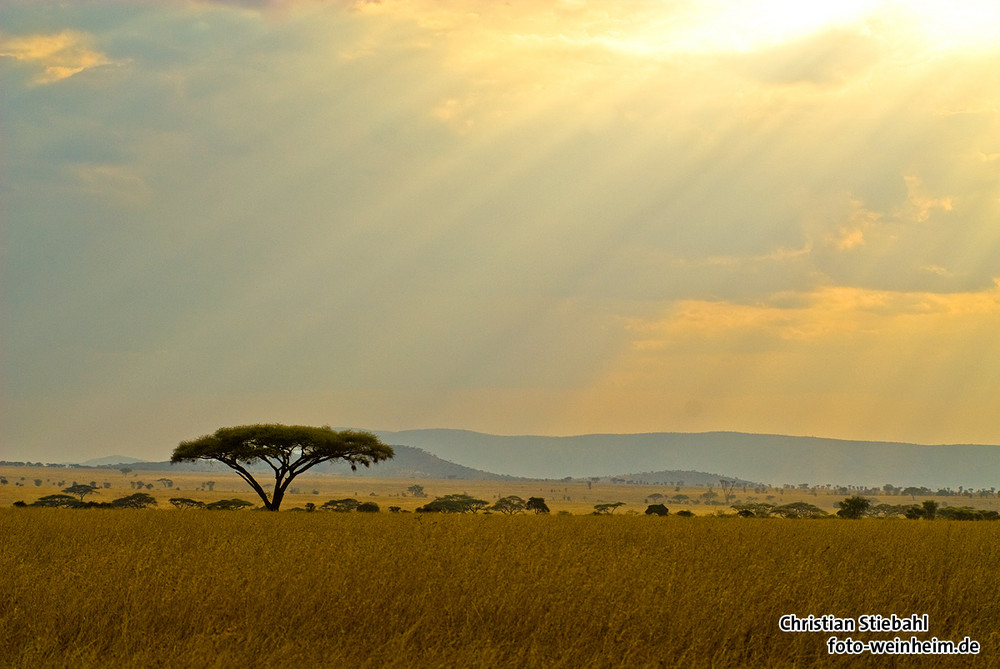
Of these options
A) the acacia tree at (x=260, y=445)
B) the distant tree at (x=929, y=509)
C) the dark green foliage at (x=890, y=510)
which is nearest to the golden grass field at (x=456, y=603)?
the acacia tree at (x=260, y=445)

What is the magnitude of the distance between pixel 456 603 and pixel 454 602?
49 mm

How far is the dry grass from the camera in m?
11.2

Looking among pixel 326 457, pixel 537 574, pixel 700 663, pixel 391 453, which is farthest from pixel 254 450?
pixel 700 663

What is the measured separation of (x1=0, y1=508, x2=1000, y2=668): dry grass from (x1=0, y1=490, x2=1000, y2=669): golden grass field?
0.12 ft

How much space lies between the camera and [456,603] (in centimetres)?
1327

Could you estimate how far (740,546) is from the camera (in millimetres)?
21141

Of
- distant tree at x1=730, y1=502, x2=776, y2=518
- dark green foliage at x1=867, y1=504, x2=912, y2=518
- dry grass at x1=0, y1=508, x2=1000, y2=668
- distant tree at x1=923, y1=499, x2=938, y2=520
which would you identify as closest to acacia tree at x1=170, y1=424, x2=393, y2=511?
distant tree at x1=730, y1=502, x2=776, y2=518

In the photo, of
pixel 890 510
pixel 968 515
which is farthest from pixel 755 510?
pixel 968 515

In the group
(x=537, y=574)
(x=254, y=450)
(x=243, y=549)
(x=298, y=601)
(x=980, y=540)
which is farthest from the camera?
(x=254, y=450)

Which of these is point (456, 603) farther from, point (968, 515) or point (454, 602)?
point (968, 515)

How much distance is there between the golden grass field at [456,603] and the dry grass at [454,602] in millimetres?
37

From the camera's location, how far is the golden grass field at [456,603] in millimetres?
11250

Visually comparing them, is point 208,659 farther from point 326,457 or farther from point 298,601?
point 326,457

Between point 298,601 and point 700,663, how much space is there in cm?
545
